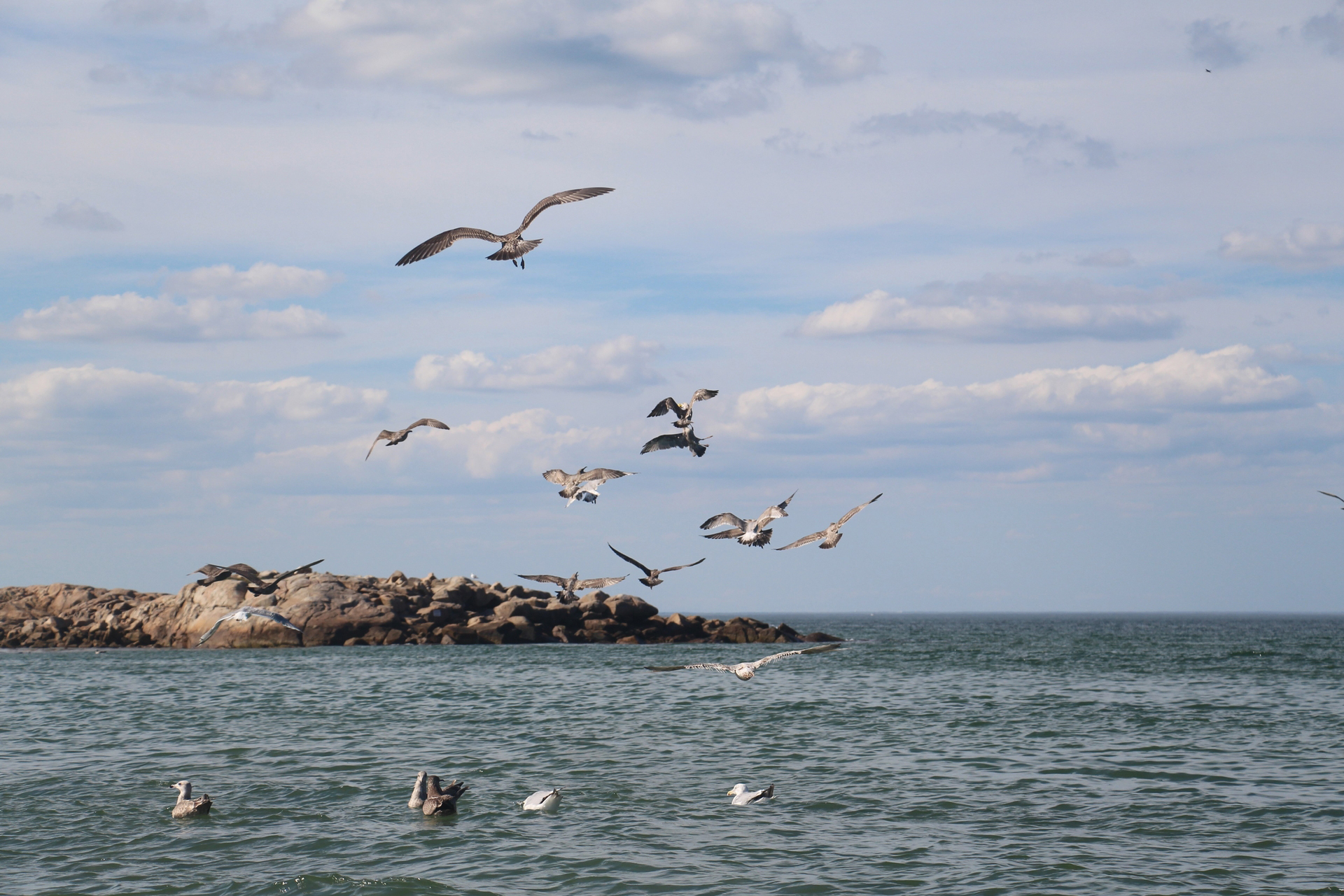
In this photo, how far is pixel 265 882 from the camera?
14250mm

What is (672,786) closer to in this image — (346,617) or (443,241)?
(443,241)

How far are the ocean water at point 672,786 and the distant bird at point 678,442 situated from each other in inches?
228

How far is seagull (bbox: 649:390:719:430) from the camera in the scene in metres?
19.8

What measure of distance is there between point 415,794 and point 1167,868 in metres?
11.0

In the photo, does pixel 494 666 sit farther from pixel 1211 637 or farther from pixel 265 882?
pixel 1211 637

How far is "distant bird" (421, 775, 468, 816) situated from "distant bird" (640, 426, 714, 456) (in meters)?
6.20

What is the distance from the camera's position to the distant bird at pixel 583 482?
21.6 m

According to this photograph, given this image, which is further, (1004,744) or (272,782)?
(1004,744)

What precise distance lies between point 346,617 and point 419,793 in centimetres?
4552

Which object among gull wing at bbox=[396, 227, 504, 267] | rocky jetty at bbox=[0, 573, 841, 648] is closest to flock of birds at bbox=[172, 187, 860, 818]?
gull wing at bbox=[396, 227, 504, 267]

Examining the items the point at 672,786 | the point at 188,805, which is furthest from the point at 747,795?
the point at 188,805

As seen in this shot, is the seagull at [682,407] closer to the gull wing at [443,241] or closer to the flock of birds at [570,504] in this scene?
the flock of birds at [570,504]

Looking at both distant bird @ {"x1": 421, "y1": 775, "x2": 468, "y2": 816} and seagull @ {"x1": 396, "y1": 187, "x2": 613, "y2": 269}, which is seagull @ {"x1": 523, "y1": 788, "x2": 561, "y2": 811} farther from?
seagull @ {"x1": 396, "y1": 187, "x2": 613, "y2": 269}

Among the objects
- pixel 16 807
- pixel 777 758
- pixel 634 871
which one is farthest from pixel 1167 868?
pixel 16 807
